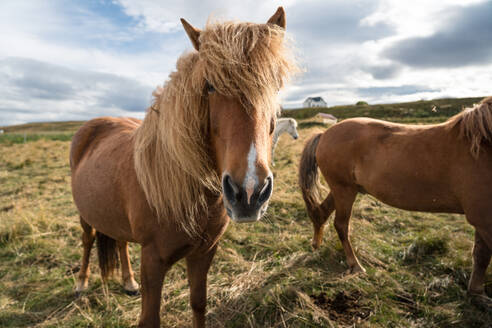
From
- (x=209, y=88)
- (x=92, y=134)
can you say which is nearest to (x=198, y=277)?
(x=209, y=88)

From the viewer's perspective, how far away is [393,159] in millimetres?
3244

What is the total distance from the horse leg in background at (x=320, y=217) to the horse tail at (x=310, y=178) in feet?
0.17

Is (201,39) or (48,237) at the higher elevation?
(201,39)

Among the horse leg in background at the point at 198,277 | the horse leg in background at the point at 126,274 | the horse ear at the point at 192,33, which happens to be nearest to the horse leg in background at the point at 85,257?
the horse leg in background at the point at 126,274

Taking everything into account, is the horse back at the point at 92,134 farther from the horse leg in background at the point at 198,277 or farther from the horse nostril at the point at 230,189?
the horse nostril at the point at 230,189

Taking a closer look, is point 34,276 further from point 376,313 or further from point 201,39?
point 376,313

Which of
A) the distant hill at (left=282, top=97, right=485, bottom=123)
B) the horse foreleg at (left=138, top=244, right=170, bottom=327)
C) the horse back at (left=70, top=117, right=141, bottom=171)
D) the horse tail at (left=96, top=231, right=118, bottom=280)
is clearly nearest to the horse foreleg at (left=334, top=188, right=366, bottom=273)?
the distant hill at (left=282, top=97, right=485, bottom=123)

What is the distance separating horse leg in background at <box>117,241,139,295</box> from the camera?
3324 millimetres

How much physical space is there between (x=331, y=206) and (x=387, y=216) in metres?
1.67

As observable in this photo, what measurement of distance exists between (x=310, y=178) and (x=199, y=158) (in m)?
3.23

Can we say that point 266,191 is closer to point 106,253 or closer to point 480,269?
point 106,253

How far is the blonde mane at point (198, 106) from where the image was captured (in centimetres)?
129

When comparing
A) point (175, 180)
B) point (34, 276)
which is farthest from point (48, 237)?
point (175, 180)

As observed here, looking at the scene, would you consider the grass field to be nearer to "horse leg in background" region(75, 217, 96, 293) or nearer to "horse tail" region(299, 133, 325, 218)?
"horse leg in background" region(75, 217, 96, 293)
